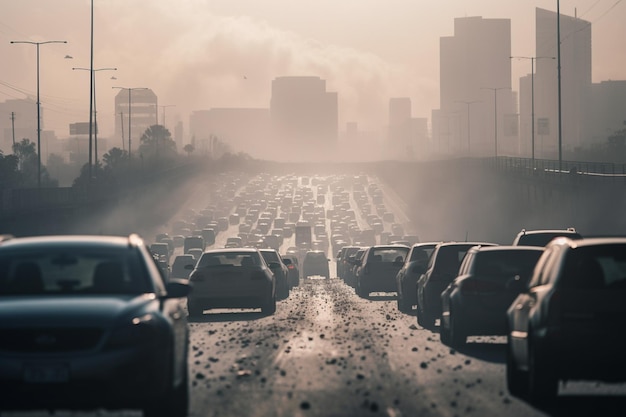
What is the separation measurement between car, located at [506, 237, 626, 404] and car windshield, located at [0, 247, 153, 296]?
344 centimetres

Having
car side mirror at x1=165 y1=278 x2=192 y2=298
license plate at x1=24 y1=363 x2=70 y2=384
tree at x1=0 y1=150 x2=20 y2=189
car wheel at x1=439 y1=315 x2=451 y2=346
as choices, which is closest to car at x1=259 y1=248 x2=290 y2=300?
car wheel at x1=439 y1=315 x2=451 y2=346

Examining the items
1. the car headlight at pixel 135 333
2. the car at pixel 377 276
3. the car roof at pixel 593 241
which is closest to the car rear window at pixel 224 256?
the car at pixel 377 276

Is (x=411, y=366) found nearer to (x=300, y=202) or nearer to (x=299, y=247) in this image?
(x=299, y=247)

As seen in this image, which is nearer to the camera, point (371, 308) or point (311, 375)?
point (311, 375)

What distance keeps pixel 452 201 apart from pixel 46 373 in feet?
462

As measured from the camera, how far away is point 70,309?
1068cm

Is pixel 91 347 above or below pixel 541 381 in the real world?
above

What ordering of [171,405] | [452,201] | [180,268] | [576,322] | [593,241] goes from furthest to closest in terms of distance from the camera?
[452,201] < [180,268] < [593,241] < [576,322] < [171,405]

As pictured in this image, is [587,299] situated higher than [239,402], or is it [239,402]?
[587,299]

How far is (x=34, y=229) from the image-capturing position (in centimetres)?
7219

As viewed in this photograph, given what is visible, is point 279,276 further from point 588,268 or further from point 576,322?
point 576,322

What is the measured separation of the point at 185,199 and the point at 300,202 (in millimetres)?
24452

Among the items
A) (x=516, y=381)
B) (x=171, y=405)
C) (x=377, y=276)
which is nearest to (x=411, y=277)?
(x=377, y=276)

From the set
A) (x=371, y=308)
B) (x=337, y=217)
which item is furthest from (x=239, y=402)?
(x=337, y=217)
